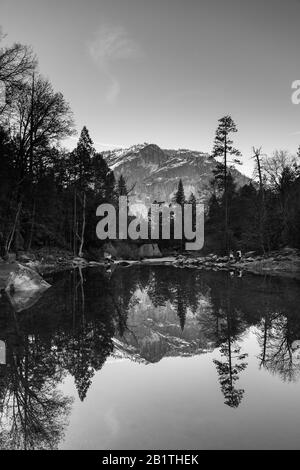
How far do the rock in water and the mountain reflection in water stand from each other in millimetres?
2196

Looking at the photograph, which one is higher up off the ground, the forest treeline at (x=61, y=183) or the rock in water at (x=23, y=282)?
the forest treeline at (x=61, y=183)

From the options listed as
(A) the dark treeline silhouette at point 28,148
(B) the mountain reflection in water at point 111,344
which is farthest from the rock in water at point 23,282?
(A) the dark treeline silhouette at point 28,148

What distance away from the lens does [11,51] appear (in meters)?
13.2

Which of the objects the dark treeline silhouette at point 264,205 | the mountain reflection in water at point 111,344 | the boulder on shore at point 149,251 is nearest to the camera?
the mountain reflection in water at point 111,344

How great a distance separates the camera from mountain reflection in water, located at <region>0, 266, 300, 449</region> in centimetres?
358

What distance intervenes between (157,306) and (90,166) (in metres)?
28.7

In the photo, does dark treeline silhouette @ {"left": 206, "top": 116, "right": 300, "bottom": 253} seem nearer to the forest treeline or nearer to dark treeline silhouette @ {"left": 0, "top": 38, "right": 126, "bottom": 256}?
the forest treeline

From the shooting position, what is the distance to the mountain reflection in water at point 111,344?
3.58 m

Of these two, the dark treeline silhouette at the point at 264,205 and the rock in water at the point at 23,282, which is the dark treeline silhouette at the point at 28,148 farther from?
the dark treeline silhouette at the point at 264,205

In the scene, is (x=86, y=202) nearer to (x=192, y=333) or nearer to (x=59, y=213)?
(x=59, y=213)

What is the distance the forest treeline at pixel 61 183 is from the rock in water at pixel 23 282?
5.02 meters

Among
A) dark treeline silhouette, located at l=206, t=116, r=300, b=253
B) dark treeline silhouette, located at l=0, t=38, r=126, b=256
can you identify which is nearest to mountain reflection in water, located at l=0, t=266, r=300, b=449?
dark treeline silhouette, located at l=0, t=38, r=126, b=256

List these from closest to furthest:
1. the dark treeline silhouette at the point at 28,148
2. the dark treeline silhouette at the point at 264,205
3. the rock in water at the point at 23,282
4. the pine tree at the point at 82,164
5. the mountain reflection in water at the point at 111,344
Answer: the mountain reflection in water at the point at 111,344 → the rock in water at the point at 23,282 → the dark treeline silhouette at the point at 28,148 → the dark treeline silhouette at the point at 264,205 → the pine tree at the point at 82,164

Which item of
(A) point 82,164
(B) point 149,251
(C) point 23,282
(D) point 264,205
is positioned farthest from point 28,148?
(B) point 149,251
